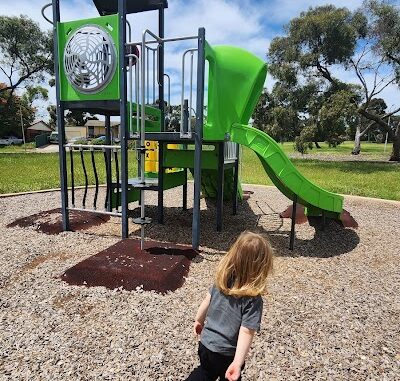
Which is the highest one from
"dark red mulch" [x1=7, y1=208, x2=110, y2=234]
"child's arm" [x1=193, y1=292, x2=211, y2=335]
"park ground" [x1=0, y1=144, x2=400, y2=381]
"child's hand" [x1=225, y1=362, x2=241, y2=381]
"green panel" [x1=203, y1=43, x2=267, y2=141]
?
"green panel" [x1=203, y1=43, x2=267, y2=141]

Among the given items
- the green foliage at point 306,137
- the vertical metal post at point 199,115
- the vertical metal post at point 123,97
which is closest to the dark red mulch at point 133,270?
the vertical metal post at point 199,115

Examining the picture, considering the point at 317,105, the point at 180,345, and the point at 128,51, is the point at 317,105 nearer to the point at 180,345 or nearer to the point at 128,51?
the point at 128,51

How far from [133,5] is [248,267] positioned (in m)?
5.62

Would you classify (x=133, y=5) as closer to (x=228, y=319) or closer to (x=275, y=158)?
(x=275, y=158)

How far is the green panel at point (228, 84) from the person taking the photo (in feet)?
15.3

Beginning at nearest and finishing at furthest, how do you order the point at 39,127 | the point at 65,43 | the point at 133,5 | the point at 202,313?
the point at 202,313
the point at 65,43
the point at 133,5
the point at 39,127

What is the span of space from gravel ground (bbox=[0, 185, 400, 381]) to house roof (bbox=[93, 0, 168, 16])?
→ 12.7ft

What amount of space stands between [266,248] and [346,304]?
2.05 metres

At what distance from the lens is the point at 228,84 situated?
4.98 metres

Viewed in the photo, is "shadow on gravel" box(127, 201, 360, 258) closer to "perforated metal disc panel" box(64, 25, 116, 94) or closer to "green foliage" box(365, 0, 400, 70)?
"perforated metal disc panel" box(64, 25, 116, 94)

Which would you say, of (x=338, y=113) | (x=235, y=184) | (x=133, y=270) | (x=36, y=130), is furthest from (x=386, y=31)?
(x=36, y=130)

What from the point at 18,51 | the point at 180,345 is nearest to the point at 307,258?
the point at 180,345

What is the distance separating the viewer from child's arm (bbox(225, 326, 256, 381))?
150cm

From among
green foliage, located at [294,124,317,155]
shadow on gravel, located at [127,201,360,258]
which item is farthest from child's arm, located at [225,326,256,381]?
green foliage, located at [294,124,317,155]
